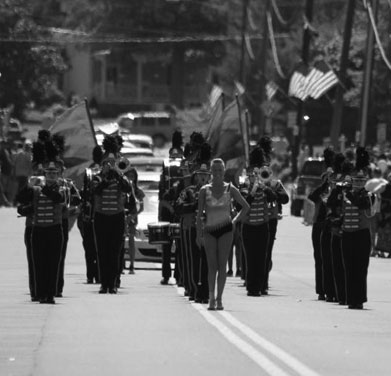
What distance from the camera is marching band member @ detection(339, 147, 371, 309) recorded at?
20109mm

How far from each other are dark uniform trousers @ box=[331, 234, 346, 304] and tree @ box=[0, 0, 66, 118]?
5698 cm

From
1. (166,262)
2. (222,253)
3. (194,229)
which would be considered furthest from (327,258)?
(166,262)

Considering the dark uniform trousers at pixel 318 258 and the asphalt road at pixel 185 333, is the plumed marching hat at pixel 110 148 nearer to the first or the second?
the asphalt road at pixel 185 333

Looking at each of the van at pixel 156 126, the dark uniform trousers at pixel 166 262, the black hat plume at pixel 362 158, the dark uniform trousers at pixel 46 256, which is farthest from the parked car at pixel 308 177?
the van at pixel 156 126

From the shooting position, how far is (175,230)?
21594mm

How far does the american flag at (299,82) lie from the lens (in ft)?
171

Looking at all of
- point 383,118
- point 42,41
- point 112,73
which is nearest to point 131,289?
point 383,118

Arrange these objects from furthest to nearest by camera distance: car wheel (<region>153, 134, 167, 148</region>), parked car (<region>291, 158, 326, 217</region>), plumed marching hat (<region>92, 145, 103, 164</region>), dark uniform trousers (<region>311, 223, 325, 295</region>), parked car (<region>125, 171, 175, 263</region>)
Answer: car wheel (<region>153, 134, 167, 148</region>), parked car (<region>291, 158, 326, 217</region>), parked car (<region>125, 171, 175, 263</region>), plumed marching hat (<region>92, 145, 103, 164</region>), dark uniform trousers (<region>311, 223, 325, 295</region>)

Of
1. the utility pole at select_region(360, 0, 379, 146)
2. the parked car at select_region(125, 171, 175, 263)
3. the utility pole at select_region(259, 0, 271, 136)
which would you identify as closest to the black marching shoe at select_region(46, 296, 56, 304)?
the parked car at select_region(125, 171, 175, 263)

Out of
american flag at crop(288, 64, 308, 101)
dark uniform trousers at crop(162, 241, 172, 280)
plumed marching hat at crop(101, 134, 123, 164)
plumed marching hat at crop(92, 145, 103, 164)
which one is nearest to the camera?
plumed marching hat at crop(101, 134, 123, 164)

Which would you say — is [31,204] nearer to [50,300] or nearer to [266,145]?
[50,300]

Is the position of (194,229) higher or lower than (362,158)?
lower

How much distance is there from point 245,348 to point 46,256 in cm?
578

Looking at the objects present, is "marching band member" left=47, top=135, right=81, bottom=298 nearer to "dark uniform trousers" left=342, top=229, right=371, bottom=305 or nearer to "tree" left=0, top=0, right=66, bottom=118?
"dark uniform trousers" left=342, top=229, right=371, bottom=305
